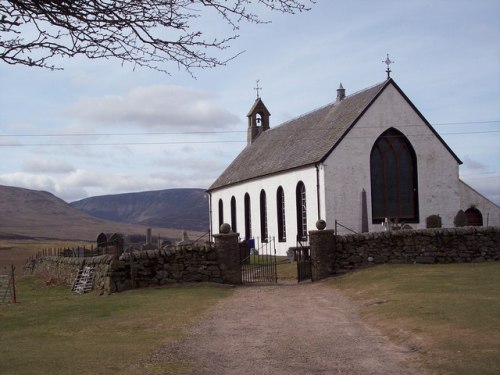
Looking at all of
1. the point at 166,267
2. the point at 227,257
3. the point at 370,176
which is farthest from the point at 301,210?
the point at 166,267

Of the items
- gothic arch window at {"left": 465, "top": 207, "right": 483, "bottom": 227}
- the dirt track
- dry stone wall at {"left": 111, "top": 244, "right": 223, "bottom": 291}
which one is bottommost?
the dirt track

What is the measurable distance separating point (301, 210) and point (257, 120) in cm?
1881

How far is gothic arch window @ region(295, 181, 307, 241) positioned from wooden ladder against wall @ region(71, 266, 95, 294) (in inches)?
522

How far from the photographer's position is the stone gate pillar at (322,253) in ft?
80.3

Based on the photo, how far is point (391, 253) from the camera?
24969 mm

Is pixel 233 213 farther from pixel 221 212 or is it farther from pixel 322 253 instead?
pixel 322 253

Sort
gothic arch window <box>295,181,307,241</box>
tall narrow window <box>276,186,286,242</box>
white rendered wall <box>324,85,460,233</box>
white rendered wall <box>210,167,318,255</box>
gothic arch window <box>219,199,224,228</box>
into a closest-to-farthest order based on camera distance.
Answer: white rendered wall <box>324,85,460,233</box>, white rendered wall <box>210,167,318,255</box>, gothic arch window <box>295,181,307,241</box>, tall narrow window <box>276,186,286,242</box>, gothic arch window <box>219,199,224,228</box>

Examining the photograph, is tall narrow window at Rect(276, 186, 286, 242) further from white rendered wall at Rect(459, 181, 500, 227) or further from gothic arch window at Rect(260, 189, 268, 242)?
white rendered wall at Rect(459, 181, 500, 227)

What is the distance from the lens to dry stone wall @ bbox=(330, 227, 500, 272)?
2488 centimetres

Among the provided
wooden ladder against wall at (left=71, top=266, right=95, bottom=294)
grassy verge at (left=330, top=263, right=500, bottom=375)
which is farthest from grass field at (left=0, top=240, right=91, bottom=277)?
grassy verge at (left=330, top=263, right=500, bottom=375)

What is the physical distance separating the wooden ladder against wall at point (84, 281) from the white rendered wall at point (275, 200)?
501 inches

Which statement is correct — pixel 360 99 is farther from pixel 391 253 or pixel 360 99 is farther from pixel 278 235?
pixel 391 253

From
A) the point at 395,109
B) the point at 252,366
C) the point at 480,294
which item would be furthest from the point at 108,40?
the point at 395,109

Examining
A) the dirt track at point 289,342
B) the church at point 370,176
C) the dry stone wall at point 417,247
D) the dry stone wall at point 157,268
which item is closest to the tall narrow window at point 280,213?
the church at point 370,176
